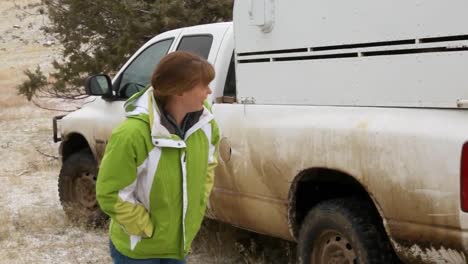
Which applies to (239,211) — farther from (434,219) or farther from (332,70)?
(434,219)

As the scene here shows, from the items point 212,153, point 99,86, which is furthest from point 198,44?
point 212,153

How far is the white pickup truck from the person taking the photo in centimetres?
332

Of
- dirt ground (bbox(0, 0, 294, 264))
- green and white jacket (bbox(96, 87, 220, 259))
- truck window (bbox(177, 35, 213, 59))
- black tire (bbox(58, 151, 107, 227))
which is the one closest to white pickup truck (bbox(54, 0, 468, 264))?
truck window (bbox(177, 35, 213, 59))

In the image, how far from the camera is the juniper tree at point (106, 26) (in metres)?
11.8

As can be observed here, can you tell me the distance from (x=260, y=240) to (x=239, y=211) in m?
1.36

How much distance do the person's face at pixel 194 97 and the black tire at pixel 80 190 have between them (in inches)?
164

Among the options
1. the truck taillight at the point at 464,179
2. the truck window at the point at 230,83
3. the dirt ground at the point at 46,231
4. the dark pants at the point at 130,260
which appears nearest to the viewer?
the dark pants at the point at 130,260

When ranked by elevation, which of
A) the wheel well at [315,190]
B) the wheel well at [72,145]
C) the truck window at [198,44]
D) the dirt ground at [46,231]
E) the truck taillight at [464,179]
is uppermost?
the truck window at [198,44]

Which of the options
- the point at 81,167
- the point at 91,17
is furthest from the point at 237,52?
the point at 91,17

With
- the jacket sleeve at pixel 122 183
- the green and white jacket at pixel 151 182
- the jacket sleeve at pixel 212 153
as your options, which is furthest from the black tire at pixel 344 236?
the jacket sleeve at pixel 122 183

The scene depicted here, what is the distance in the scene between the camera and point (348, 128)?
3.79 m

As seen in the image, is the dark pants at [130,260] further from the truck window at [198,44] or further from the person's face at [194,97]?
the truck window at [198,44]

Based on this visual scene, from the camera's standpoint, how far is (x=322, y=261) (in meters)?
4.09

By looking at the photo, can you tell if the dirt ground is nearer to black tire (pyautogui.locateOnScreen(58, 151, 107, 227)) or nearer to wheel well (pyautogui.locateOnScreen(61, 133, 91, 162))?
black tire (pyautogui.locateOnScreen(58, 151, 107, 227))
